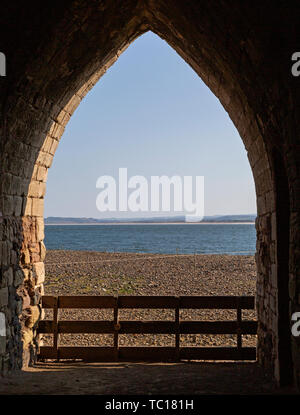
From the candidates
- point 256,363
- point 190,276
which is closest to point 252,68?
point 256,363

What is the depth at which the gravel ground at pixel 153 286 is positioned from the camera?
868 centimetres

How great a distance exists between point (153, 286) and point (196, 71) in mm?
10335

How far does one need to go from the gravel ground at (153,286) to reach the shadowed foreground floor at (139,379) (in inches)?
89.7

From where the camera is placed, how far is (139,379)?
5258 mm

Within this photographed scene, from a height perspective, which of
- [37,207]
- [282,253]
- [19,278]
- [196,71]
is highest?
[196,71]

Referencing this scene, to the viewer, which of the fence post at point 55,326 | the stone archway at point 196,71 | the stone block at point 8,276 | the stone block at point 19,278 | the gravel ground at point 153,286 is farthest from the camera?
the gravel ground at point 153,286

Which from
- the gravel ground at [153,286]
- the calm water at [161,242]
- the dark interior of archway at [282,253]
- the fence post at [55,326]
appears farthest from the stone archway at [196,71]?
the calm water at [161,242]

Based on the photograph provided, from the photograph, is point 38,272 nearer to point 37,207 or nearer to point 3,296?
point 37,207

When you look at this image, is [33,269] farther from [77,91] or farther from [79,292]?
[79,292]

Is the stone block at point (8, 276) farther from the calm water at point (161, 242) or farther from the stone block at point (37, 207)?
the calm water at point (161, 242)

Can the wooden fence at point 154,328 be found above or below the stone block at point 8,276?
below

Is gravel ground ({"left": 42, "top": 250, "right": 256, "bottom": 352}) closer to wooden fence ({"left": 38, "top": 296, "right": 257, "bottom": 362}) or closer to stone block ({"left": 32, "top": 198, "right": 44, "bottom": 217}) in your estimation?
wooden fence ({"left": 38, "top": 296, "right": 257, "bottom": 362})

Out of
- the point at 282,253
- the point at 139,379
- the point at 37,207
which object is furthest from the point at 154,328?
the point at 37,207

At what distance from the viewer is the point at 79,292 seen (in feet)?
46.9
